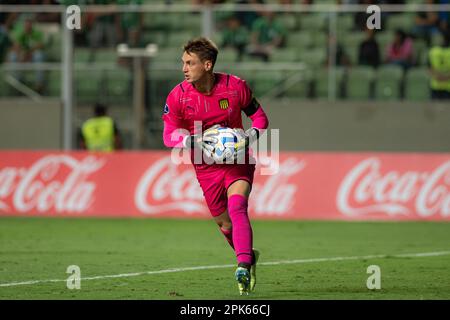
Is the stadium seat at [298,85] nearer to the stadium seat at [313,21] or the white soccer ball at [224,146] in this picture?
the stadium seat at [313,21]

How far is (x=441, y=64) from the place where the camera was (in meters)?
21.3

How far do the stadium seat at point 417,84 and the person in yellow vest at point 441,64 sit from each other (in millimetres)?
132

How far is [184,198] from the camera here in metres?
20.3

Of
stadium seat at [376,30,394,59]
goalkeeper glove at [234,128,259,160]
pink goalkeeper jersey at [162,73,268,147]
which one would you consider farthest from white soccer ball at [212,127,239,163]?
stadium seat at [376,30,394,59]

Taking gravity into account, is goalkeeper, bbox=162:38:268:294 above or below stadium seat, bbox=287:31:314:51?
below

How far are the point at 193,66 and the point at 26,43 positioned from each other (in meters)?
12.5

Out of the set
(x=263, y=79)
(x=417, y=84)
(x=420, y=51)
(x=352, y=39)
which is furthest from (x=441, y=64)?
(x=263, y=79)

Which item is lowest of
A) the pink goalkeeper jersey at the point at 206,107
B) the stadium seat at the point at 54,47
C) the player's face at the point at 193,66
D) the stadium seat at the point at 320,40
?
the pink goalkeeper jersey at the point at 206,107

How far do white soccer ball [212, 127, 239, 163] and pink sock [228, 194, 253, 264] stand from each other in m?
0.36

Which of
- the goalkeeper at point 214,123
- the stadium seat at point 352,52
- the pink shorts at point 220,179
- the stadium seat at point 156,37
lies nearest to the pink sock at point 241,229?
the goalkeeper at point 214,123

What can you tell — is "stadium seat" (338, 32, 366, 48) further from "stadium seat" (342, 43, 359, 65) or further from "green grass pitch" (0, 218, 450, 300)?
"green grass pitch" (0, 218, 450, 300)

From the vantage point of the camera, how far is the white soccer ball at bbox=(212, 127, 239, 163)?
1005 cm

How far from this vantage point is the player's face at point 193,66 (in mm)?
10078
